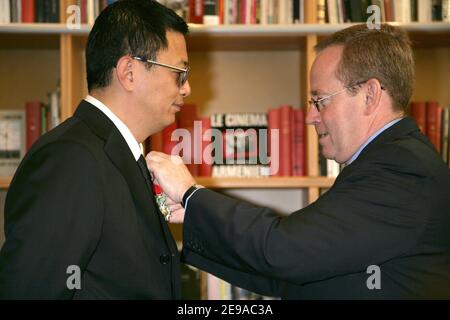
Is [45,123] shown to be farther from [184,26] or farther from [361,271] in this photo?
[361,271]

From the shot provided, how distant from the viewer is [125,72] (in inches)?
58.9

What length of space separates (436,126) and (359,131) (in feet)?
3.08

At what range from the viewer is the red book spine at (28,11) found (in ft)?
7.31

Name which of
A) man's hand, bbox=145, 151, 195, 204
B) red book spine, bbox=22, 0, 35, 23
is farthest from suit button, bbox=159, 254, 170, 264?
red book spine, bbox=22, 0, 35, 23

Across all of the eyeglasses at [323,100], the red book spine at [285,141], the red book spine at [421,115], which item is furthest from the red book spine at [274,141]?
the eyeglasses at [323,100]

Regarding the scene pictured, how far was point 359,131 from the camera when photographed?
59.8 inches

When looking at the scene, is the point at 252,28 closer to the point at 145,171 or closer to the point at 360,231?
the point at 145,171

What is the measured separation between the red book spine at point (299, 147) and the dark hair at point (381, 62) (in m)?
0.79

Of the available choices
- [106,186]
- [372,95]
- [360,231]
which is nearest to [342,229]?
[360,231]

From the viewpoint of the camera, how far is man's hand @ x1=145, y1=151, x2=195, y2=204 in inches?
58.3

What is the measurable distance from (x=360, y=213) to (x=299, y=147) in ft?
3.29

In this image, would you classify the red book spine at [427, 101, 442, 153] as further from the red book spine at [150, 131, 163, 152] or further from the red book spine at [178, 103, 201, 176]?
the red book spine at [150, 131, 163, 152]

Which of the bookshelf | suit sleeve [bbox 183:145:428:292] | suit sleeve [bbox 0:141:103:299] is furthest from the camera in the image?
the bookshelf

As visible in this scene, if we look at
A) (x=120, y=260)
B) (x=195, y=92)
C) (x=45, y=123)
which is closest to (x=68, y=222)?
(x=120, y=260)
